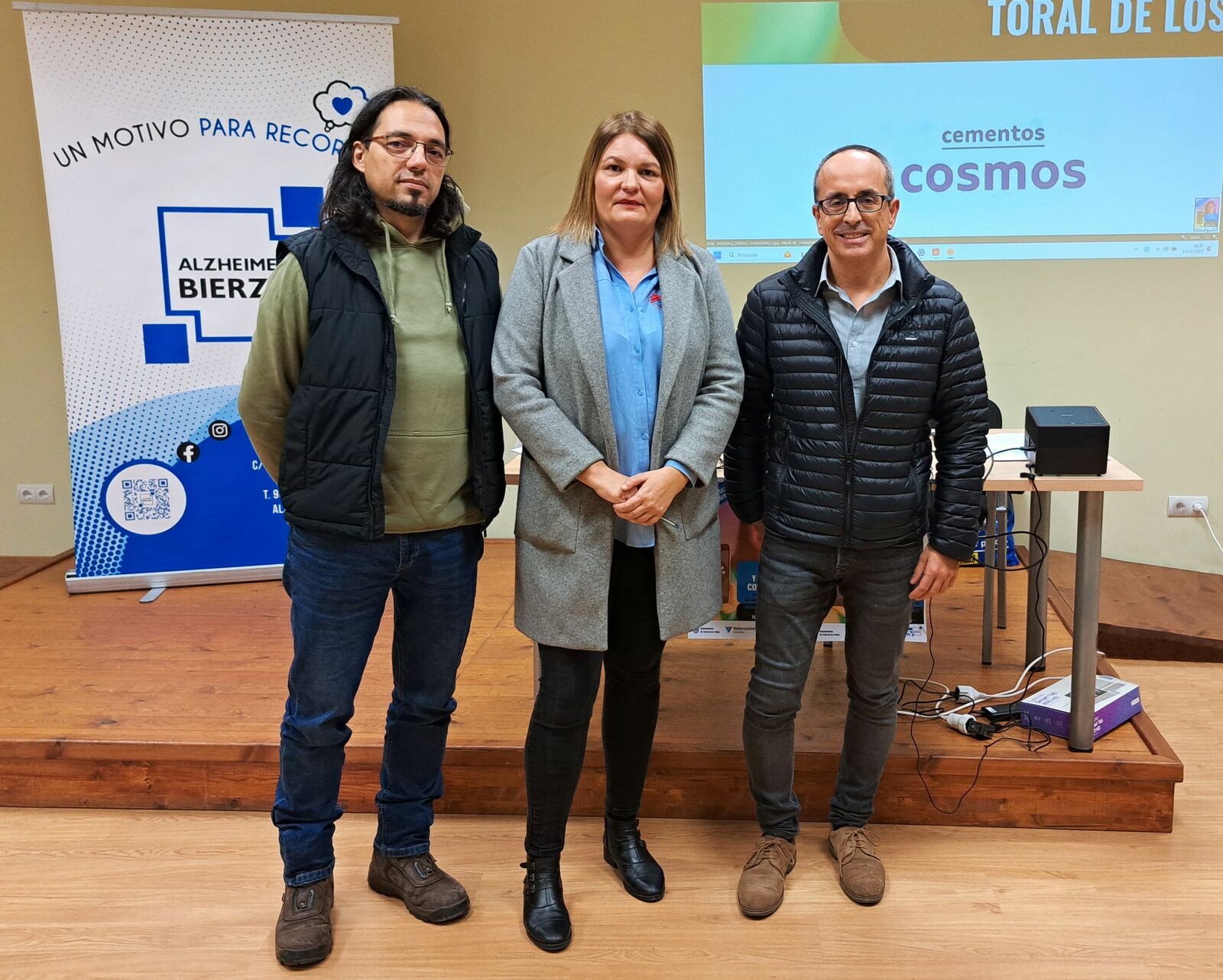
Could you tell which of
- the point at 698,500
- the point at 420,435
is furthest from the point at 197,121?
the point at 698,500

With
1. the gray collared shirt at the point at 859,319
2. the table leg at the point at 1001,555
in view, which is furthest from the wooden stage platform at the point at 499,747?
the gray collared shirt at the point at 859,319

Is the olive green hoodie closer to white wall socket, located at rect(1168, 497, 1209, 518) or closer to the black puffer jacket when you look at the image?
the black puffer jacket

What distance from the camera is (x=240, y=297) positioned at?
3652 mm

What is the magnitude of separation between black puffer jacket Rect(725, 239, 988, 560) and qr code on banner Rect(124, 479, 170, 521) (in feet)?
8.40

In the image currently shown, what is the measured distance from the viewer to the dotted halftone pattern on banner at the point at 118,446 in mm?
3666

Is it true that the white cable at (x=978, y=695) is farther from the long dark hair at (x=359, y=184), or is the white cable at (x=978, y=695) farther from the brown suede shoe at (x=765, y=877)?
the long dark hair at (x=359, y=184)

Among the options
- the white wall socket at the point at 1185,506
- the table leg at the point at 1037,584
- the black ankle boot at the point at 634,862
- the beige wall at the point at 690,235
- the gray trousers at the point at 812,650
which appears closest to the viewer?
the gray trousers at the point at 812,650

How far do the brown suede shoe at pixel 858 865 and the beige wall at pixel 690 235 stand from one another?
2.54 meters

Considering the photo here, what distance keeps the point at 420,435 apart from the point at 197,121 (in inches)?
93.8

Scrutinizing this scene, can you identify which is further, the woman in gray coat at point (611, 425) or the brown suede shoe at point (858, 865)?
the brown suede shoe at point (858, 865)

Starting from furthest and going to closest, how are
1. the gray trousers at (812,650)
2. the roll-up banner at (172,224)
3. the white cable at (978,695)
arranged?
the roll-up banner at (172,224) < the white cable at (978,695) < the gray trousers at (812,650)

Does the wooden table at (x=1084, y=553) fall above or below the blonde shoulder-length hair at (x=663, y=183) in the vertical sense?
below

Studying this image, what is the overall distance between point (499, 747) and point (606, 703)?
519mm

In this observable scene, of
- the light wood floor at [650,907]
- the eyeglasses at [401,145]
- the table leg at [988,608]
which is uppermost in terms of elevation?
the eyeglasses at [401,145]
